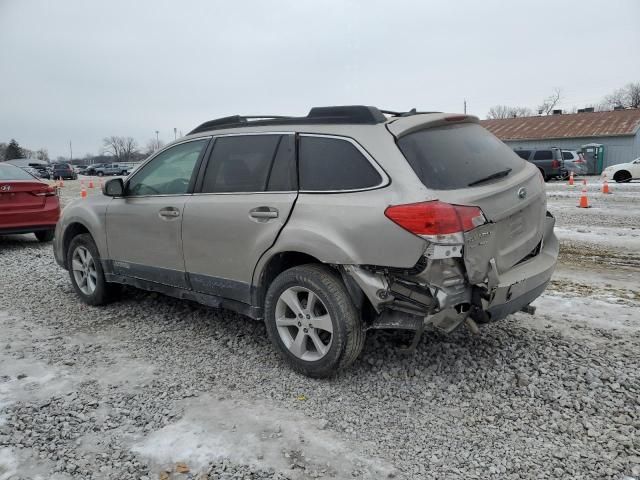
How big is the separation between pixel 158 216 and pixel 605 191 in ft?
56.5

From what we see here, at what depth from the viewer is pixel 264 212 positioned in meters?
3.79

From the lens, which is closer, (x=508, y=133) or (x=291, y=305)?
(x=291, y=305)

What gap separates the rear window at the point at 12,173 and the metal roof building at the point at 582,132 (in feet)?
100.0

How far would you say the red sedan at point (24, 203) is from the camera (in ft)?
28.2

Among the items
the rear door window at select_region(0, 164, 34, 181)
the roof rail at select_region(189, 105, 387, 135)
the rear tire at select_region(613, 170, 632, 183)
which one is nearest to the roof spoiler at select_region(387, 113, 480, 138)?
the roof rail at select_region(189, 105, 387, 135)

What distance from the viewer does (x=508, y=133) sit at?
1674 inches

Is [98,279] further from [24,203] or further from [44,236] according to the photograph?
[44,236]

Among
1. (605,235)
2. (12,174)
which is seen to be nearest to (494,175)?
(605,235)

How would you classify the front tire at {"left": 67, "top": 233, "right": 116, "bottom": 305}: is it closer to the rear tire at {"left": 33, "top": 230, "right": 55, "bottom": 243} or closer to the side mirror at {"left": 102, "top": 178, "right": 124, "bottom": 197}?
the side mirror at {"left": 102, "top": 178, "right": 124, "bottom": 197}

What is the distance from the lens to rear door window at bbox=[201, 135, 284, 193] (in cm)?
390

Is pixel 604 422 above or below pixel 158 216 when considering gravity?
below

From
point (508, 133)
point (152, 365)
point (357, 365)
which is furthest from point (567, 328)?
point (508, 133)

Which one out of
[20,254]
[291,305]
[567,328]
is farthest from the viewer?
[20,254]

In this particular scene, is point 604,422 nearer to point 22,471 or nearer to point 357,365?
point 357,365
